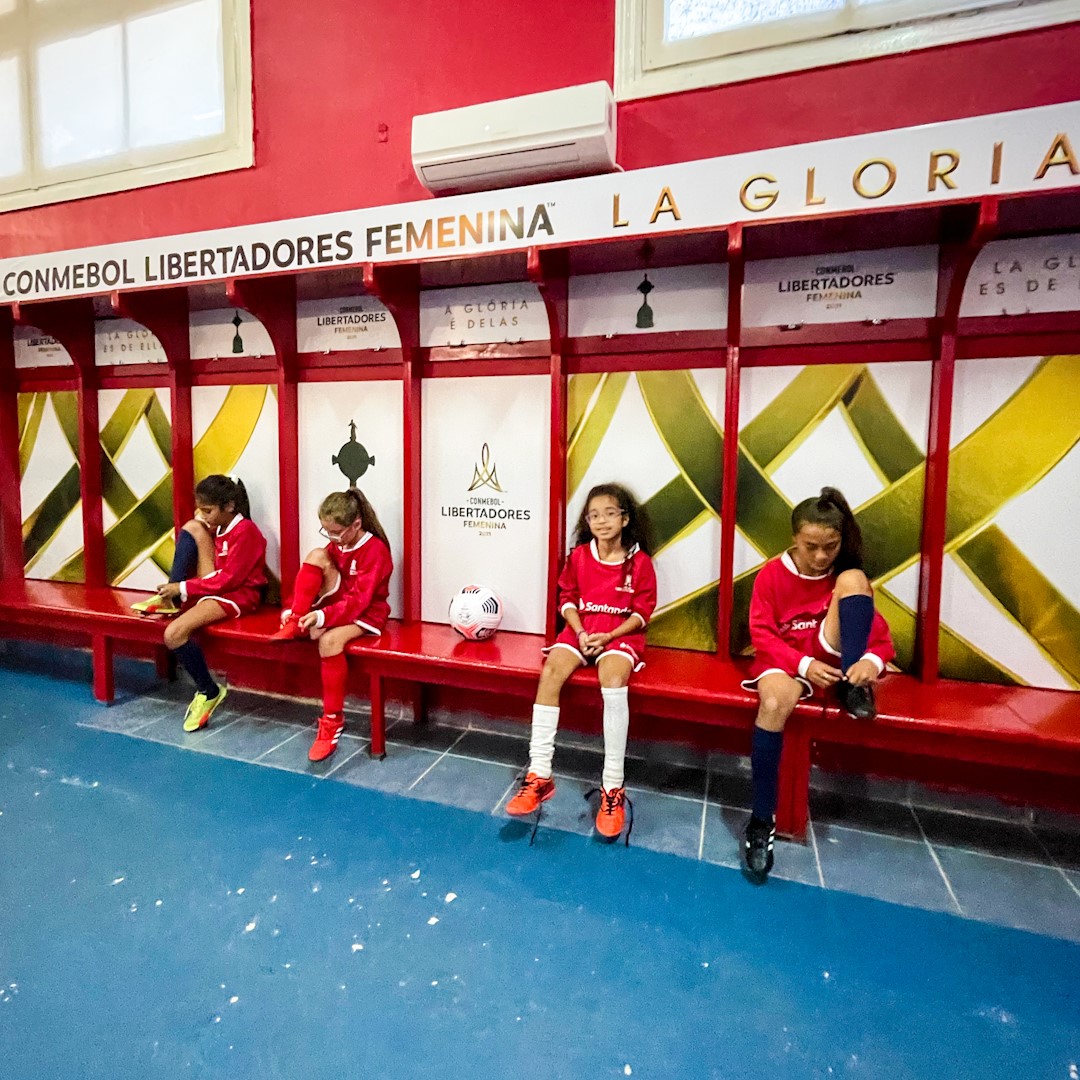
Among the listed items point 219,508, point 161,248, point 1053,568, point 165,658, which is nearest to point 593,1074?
point 1053,568

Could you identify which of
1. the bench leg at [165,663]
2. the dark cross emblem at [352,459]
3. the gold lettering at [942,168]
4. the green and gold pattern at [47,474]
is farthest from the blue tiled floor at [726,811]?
the gold lettering at [942,168]

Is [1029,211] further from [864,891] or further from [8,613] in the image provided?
[8,613]

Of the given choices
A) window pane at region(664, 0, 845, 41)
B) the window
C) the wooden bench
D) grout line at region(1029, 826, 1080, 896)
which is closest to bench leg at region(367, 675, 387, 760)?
the wooden bench

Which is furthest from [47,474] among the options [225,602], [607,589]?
[607,589]

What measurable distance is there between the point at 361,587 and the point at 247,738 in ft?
2.53

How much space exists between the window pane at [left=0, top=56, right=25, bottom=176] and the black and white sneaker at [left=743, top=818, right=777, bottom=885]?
4777 mm

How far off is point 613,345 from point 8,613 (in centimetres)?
313

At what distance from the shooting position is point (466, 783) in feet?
7.60

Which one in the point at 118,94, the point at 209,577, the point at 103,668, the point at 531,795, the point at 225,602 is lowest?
the point at 531,795

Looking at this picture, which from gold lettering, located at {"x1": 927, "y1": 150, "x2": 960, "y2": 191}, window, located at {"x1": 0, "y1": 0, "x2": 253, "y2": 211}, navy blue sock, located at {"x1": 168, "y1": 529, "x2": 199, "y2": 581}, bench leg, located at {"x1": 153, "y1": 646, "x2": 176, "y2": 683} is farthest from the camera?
bench leg, located at {"x1": 153, "y1": 646, "x2": 176, "y2": 683}

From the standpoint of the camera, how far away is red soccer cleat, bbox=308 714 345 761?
2.44m

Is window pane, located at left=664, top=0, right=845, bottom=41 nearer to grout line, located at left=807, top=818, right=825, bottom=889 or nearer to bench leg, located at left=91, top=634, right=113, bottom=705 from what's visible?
grout line, located at left=807, top=818, right=825, bottom=889

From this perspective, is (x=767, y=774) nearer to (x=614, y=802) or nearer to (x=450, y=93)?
(x=614, y=802)

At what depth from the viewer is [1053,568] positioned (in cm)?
209
